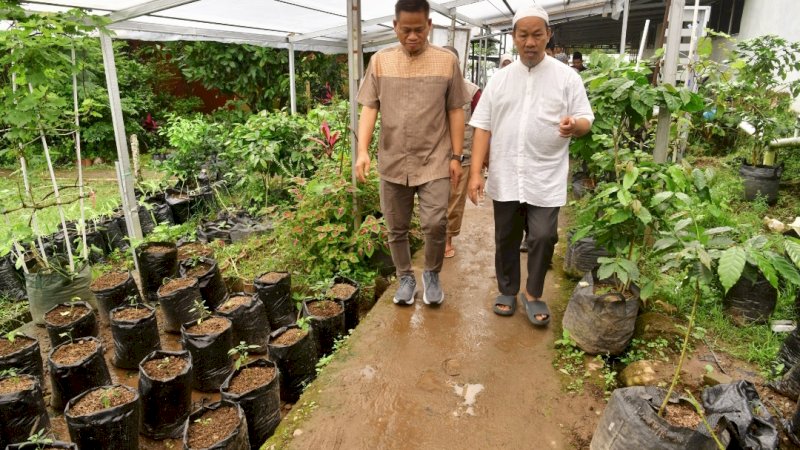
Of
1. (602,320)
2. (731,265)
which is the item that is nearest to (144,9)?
(602,320)

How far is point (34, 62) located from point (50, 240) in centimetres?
204

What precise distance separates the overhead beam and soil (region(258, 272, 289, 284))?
226 centimetres

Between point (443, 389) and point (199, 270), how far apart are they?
2429 mm

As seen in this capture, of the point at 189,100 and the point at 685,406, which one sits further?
the point at 189,100

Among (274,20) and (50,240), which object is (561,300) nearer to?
(50,240)

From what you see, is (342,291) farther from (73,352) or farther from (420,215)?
(73,352)

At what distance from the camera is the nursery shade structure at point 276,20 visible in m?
3.74

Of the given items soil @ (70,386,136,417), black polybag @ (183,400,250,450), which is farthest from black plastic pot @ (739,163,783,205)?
soil @ (70,386,136,417)

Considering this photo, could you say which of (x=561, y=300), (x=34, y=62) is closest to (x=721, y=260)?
(x=561, y=300)

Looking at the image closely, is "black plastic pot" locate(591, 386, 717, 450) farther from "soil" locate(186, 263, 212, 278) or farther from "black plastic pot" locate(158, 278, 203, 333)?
"soil" locate(186, 263, 212, 278)

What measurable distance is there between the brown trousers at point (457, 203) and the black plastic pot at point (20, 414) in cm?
273

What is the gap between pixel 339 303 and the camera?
324 cm

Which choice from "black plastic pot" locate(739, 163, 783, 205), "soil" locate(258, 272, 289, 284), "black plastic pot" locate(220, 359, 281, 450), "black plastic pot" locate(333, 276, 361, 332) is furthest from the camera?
"black plastic pot" locate(739, 163, 783, 205)

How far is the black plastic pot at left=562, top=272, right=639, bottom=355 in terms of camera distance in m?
2.49
